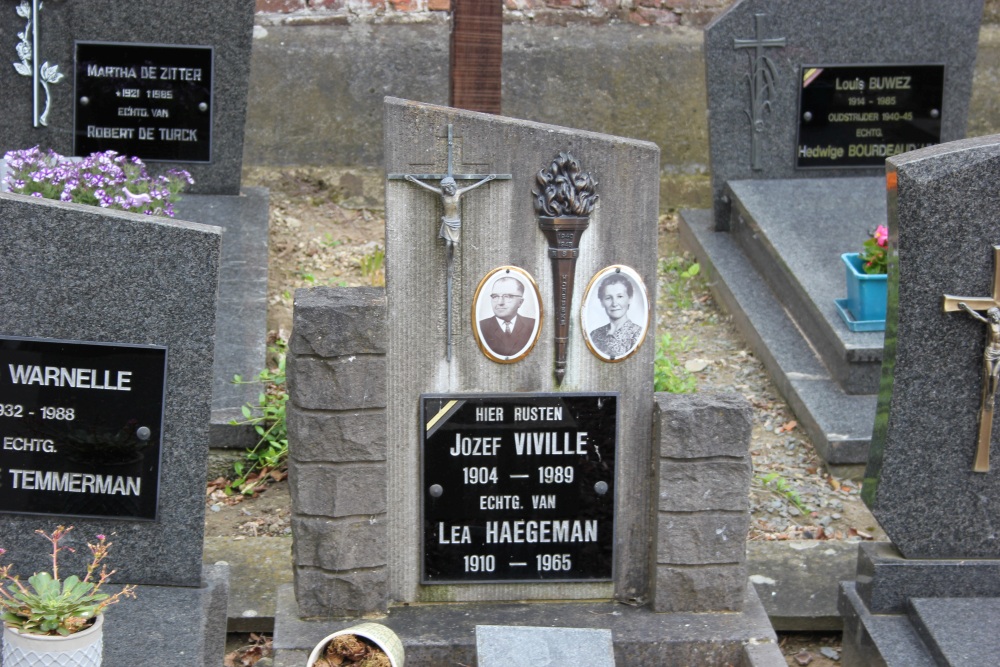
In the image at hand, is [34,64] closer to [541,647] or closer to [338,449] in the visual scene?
[338,449]

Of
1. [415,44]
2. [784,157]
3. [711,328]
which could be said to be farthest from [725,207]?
[415,44]

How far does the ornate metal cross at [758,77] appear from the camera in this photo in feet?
25.1

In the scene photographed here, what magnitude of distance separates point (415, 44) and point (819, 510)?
498 centimetres

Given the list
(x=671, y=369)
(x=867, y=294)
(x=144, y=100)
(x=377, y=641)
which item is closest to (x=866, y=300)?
(x=867, y=294)

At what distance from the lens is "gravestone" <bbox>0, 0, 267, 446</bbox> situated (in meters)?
7.33

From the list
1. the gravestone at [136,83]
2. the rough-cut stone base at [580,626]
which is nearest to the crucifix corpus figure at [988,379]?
the rough-cut stone base at [580,626]

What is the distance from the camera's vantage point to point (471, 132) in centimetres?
398

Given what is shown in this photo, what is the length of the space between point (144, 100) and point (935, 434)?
193 inches

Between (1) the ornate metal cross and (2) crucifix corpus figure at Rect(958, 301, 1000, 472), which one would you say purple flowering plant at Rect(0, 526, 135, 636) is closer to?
(2) crucifix corpus figure at Rect(958, 301, 1000, 472)

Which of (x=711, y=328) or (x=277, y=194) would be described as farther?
(x=277, y=194)

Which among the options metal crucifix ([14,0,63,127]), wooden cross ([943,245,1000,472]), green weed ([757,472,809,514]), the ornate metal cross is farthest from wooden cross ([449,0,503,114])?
metal crucifix ([14,0,63,127])

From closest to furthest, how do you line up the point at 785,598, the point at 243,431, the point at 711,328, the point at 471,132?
the point at 471,132 < the point at 785,598 < the point at 243,431 < the point at 711,328

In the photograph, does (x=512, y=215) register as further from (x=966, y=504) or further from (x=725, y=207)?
(x=725, y=207)

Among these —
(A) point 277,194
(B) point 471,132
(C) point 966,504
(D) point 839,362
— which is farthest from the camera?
(A) point 277,194
